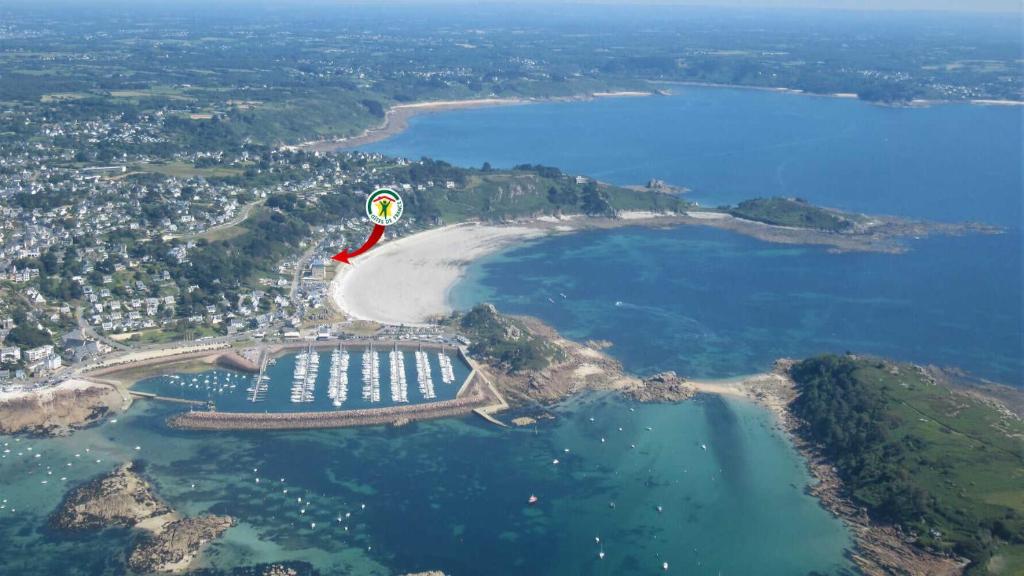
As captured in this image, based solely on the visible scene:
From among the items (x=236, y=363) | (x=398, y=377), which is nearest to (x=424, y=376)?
(x=398, y=377)

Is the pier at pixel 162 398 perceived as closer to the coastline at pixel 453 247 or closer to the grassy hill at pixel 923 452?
the coastline at pixel 453 247

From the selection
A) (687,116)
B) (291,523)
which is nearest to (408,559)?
(291,523)

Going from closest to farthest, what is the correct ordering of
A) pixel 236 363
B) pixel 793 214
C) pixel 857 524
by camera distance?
pixel 857 524
pixel 236 363
pixel 793 214

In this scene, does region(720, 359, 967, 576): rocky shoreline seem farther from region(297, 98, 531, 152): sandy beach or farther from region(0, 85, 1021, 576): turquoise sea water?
region(297, 98, 531, 152): sandy beach

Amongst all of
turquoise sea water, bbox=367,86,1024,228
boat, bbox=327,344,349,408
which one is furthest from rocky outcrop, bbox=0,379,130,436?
turquoise sea water, bbox=367,86,1024,228

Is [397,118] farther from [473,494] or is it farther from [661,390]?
[473,494]
